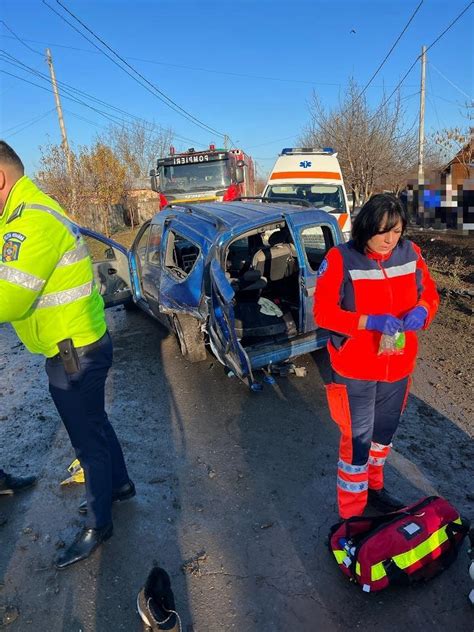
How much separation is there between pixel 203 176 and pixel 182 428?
34.8ft

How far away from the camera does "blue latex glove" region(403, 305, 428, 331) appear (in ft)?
7.11

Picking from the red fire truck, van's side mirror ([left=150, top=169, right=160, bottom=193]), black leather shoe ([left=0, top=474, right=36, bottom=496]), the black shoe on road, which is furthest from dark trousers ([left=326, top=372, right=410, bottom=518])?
van's side mirror ([left=150, top=169, right=160, bottom=193])

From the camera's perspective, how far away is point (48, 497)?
300 centimetres

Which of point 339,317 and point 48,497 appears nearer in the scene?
point 339,317

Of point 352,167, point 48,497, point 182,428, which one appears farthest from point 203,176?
point 48,497

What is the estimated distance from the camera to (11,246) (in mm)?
1868

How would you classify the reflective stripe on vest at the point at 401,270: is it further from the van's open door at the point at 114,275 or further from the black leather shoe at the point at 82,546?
the van's open door at the point at 114,275

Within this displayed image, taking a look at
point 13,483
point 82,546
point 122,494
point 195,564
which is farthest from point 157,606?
point 13,483

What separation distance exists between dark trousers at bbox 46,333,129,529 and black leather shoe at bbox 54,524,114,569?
0.14 ft

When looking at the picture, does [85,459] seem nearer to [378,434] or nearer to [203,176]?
[378,434]

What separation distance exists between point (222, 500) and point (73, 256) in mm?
1870

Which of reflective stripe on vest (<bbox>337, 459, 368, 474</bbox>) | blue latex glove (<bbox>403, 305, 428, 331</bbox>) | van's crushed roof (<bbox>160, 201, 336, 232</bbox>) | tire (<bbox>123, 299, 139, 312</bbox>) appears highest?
van's crushed roof (<bbox>160, 201, 336, 232</bbox>)

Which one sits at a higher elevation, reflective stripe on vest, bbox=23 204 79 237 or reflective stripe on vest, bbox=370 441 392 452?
reflective stripe on vest, bbox=23 204 79 237

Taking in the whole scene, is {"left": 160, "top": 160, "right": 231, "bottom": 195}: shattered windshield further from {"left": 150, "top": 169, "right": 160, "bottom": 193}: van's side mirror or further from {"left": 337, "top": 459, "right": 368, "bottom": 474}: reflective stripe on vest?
{"left": 337, "top": 459, "right": 368, "bottom": 474}: reflective stripe on vest
